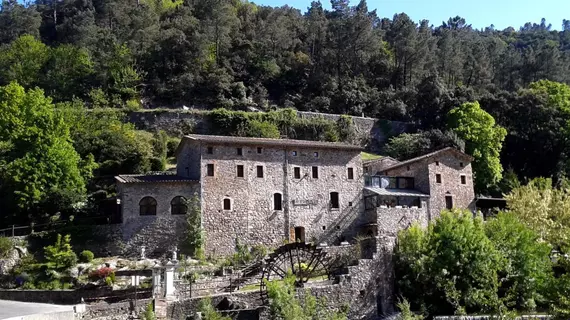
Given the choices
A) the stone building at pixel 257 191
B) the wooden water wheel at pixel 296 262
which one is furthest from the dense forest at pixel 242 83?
the wooden water wheel at pixel 296 262

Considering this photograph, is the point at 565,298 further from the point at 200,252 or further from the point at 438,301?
the point at 200,252

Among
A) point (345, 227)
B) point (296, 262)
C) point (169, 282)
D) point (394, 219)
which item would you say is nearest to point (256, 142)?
point (345, 227)

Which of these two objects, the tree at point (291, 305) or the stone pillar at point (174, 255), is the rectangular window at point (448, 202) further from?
the stone pillar at point (174, 255)

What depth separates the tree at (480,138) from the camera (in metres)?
49.0

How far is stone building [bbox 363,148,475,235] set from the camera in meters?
37.9

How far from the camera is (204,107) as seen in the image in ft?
194

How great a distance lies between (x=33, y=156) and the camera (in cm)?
3941

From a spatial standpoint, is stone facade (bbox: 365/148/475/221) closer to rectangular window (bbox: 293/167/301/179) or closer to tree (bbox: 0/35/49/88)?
rectangular window (bbox: 293/167/301/179)

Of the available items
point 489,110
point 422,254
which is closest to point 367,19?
point 489,110

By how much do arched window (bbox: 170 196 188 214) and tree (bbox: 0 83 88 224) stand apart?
24.4ft

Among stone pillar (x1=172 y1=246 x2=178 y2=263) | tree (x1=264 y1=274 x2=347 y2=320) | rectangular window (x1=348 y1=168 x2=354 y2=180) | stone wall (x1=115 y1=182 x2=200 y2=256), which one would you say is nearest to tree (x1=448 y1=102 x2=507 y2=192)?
rectangular window (x1=348 y1=168 x2=354 y2=180)

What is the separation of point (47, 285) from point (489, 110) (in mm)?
40771

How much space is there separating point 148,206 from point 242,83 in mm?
28124

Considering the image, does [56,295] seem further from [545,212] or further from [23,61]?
[23,61]
